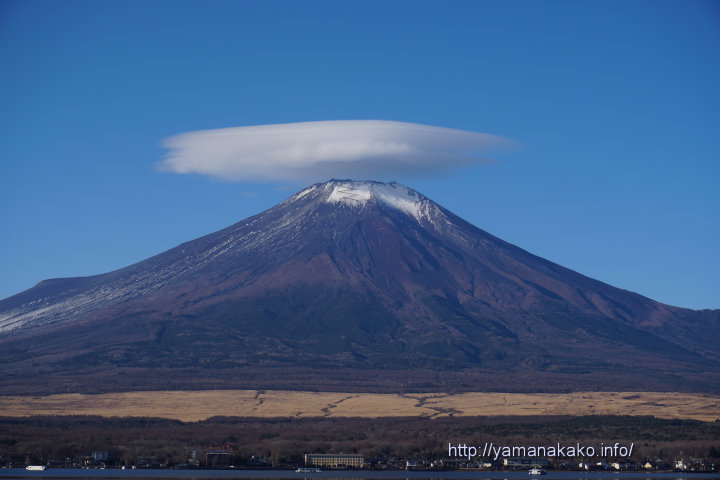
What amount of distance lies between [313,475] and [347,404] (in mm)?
65425

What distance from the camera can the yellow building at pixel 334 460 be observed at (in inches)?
4567

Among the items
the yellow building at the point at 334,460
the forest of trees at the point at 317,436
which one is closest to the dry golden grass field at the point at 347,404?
the forest of trees at the point at 317,436

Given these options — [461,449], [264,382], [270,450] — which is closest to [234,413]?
[264,382]

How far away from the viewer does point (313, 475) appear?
103 meters

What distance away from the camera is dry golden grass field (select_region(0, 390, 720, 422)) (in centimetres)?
16025

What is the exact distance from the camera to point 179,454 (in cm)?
11981

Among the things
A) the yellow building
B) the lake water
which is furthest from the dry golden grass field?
the lake water

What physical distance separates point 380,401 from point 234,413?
2396cm

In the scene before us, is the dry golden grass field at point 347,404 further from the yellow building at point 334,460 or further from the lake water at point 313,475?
the lake water at point 313,475

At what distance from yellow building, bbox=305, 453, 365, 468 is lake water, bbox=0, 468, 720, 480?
4.55 meters

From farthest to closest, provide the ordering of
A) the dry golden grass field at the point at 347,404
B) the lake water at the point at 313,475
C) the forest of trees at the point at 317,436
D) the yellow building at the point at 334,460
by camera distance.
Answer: the dry golden grass field at the point at 347,404
the forest of trees at the point at 317,436
the yellow building at the point at 334,460
the lake water at the point at 313,475

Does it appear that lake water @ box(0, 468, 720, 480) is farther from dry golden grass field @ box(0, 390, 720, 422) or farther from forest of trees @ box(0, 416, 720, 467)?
dry golden grass field @ box(0, 390, 720, 422)

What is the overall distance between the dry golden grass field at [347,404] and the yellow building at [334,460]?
129ft

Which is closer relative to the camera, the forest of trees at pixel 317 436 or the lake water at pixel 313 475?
the lake water at pixel 313 475
